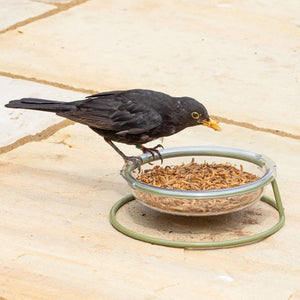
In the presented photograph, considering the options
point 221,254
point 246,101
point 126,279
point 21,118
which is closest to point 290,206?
point 221,254

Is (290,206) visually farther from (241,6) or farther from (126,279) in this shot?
(241,6)

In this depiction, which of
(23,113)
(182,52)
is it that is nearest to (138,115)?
(23,113)

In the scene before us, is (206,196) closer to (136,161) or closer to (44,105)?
(136,161)

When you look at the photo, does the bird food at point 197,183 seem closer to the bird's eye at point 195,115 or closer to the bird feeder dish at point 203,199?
the bird feeder dish at point 203,199

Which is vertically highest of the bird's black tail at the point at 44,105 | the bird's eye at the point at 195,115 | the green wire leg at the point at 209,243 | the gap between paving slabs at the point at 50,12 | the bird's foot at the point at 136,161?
the bird's eye at the point at 195,115

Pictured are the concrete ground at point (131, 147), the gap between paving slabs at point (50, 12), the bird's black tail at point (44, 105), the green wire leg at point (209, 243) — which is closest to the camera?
the concrete ground at point (131, 147)

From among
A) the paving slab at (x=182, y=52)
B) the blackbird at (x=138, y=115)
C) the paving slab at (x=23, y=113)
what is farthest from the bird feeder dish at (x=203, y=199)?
the paving slab at (x=182, y=52)

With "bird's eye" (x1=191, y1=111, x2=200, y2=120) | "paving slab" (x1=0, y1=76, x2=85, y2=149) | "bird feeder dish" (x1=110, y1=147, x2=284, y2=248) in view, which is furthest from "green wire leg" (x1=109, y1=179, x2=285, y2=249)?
"paving slab" (x1=0, y1=76, x2=85, y2=149)
